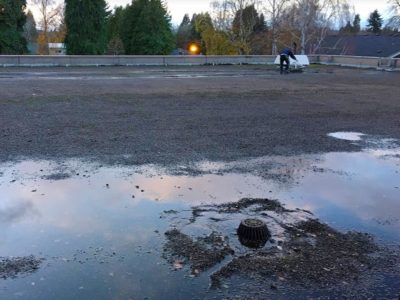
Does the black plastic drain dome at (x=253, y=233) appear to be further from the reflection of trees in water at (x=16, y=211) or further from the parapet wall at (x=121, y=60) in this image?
the parapet wall at (x=121, y=60)

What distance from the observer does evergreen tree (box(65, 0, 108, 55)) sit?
49.4 metres

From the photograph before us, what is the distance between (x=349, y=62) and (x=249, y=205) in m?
33.1

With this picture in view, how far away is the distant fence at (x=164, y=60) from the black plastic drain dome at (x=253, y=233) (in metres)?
30.3

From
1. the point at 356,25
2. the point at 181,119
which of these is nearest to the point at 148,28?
the point at 181,119

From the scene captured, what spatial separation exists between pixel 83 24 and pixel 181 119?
133 feet

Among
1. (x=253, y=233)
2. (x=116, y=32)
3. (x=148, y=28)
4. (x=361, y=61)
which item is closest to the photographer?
(x=253, y=233)

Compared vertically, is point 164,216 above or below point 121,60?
below

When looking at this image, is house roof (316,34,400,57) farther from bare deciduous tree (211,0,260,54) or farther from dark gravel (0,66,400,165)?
dark gravel (0,66,400,165)

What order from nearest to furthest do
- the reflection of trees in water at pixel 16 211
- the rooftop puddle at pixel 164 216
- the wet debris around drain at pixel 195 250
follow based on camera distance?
the rooftop puddle at pixel 164 216 → the wet debris around drain at pixel 195 250 → the reflection of trees in water at pixel 16 211

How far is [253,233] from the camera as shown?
17.1 feet

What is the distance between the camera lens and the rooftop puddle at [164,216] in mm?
4316

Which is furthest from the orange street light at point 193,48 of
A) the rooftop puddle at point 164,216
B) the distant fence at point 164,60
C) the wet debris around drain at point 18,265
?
the wet debris around drain at point 18,265

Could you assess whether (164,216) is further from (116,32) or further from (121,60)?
(116,32)

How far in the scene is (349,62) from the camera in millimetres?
36719
